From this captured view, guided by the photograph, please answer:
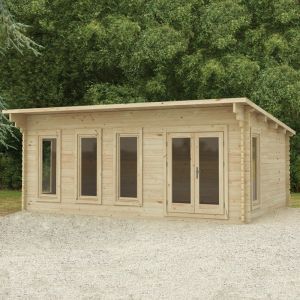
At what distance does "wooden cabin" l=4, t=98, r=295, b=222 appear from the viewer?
43.1 ft

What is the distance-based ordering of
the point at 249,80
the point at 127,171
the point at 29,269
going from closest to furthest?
the point at 29,269 < the point at 127,171 < the point at 249,80

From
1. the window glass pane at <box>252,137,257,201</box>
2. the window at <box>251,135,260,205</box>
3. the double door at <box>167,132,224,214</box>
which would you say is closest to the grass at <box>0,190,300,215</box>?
the window at <box>251,135,260,205</box>

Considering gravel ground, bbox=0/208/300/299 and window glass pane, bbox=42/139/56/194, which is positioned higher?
window glass pane, bbox=42/139/56/194

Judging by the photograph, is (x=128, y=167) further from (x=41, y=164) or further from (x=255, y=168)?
(x=255, y=168)

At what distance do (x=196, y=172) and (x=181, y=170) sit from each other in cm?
42

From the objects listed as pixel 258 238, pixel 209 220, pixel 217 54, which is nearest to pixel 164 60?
pixel 217 54

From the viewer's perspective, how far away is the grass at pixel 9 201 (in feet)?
55.2

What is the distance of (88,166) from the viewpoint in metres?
14.8

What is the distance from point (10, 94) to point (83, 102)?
299 centimetres

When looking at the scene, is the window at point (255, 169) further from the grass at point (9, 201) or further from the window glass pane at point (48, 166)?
the grass at point (9, 201)

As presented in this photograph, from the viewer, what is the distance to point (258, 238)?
10.8m

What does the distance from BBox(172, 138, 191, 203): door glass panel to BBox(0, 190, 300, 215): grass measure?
5244mm

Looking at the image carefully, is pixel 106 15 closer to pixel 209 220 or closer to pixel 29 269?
pixel 209 220

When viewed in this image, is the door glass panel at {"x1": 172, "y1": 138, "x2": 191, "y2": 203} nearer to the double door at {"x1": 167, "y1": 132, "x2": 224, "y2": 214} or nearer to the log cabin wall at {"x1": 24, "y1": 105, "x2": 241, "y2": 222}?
the double door at {"x1": 167, "y1": 132, "x2": 224, "y2": 214}
